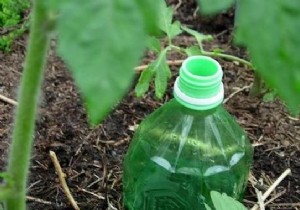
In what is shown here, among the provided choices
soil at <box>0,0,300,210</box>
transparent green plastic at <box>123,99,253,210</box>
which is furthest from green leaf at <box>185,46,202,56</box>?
soil at <box>0,0,300,210</box>

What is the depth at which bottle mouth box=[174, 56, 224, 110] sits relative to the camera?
1.58 metres

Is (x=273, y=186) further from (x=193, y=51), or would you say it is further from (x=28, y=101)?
(x=28, y=101)

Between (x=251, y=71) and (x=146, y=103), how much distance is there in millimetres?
396

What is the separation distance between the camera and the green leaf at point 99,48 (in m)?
0.67

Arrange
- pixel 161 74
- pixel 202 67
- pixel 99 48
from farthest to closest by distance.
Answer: pixel 161 74
pixel 202 67
pixel 99 48

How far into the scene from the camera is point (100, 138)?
6.70 feet

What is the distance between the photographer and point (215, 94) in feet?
5.31

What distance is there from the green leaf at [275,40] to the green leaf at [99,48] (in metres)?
0.10

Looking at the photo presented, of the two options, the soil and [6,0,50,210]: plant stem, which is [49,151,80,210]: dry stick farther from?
[6,0,50,210]: plant stem

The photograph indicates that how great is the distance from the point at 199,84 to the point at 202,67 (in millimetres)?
98

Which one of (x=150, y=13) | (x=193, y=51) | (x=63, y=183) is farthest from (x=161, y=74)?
(x=150, y=13)

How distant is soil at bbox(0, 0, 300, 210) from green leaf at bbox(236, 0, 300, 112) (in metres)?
1.22

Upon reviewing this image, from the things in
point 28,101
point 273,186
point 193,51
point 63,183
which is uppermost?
point 28,101

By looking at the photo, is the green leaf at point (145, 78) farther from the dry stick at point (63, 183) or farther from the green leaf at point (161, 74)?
the dry stick at point (63, 183)
